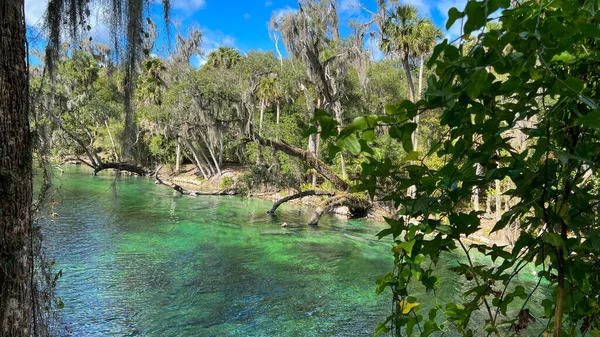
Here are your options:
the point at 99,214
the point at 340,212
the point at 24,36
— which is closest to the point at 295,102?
the point at 340,212

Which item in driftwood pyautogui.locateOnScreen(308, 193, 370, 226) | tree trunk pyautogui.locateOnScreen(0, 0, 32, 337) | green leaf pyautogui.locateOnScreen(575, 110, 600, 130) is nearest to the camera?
green leaf pyautogui.locateOnScreen(575, 110, 600, 130)

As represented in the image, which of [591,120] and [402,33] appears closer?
[591,120]

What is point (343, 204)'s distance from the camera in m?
18.4

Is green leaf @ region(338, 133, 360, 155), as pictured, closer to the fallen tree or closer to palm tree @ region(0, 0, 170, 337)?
palm tree @ region(0, 0, 170, 337)

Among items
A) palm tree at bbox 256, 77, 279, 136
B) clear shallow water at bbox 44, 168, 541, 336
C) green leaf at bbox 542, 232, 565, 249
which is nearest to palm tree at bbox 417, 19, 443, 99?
clear shallow water at bbox 44, 168, 541, 336

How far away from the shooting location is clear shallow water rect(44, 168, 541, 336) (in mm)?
6836

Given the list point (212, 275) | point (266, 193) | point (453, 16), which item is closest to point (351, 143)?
point (453, 16)

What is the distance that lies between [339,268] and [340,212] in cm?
997

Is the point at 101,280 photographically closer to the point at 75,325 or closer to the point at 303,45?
the point at 75,325

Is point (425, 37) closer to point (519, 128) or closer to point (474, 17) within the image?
point (519, 128)

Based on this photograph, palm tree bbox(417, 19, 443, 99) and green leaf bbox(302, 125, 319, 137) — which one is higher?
palm tree bbox(417, 19, 443, 99)

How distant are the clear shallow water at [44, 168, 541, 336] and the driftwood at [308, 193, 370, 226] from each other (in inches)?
23.2

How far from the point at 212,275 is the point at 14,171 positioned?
6.99m

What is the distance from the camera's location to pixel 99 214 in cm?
1596
